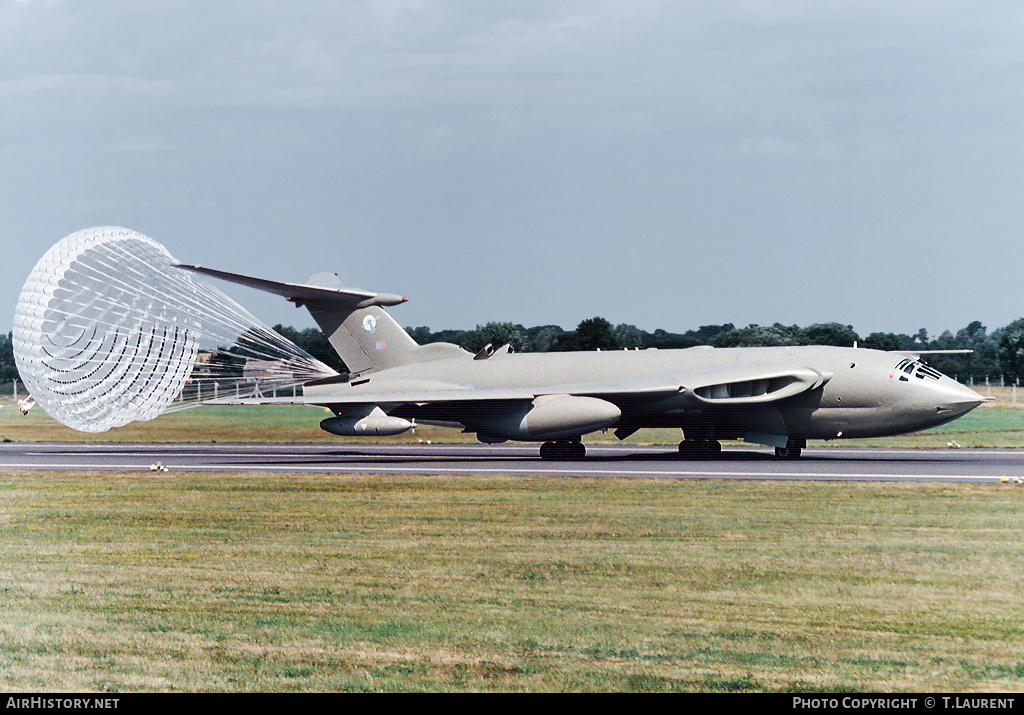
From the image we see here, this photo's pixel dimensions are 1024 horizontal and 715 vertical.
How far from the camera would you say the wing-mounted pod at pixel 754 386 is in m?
27.6

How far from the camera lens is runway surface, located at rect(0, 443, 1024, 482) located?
2372cm

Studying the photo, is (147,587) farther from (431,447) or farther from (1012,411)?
(1012,411)

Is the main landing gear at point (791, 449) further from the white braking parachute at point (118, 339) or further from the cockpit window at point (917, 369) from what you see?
the white braking parachute at point (118, 339)

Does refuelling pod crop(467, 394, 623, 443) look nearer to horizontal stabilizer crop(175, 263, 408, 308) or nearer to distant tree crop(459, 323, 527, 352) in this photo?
horizontal stabilizer crop(175, 263, 408, 308)

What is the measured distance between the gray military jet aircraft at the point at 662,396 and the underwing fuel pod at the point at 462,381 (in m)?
0.04

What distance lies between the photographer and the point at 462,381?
32625mm

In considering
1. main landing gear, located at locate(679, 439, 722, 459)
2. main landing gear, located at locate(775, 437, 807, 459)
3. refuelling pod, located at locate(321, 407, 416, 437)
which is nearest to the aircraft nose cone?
main landing gear, located at locate(775, 437, 807, 459)

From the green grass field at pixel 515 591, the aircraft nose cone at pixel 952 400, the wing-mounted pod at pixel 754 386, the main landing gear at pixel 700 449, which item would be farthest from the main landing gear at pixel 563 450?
the green grass field at pixel 515 591

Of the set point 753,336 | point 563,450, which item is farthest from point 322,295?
point 753,336

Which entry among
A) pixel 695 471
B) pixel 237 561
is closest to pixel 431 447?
pixel 695 471

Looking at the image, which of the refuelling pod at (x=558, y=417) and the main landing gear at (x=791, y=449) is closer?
the refuelling pod at (x=558, y=417)

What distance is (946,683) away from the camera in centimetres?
727

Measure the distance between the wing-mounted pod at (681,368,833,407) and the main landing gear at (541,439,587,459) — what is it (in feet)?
12.0

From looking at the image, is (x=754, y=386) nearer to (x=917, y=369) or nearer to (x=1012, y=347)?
(x=917, y=369)
